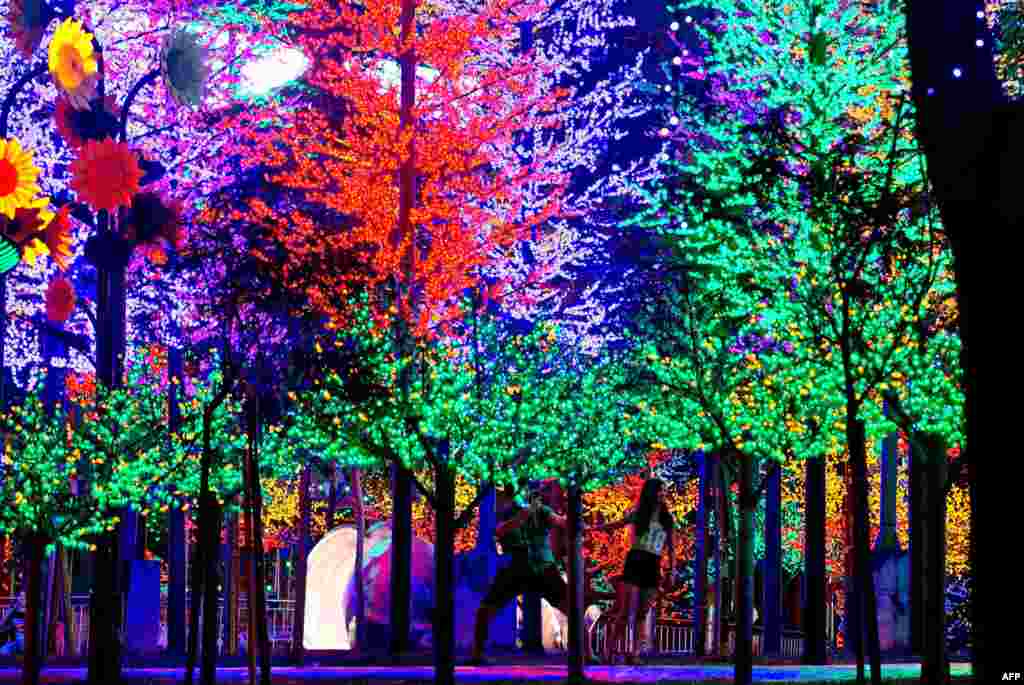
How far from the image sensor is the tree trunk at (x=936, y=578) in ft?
48.3

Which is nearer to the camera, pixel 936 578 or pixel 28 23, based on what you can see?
pixel 28 23

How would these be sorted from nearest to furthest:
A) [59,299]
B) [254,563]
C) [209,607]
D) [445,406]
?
[59,299] → [254,563] → [209,607] → [445,406]

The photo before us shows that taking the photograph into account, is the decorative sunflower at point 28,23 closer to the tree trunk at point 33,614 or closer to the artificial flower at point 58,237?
the artificial flower at point 58,237

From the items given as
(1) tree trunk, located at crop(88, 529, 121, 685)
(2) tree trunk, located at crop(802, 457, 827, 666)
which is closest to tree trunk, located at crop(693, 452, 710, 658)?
(2) tree trunk, located at crop(802, 457, 827, 666)

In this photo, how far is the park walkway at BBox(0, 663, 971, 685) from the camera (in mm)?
17422

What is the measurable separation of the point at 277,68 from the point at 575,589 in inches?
490

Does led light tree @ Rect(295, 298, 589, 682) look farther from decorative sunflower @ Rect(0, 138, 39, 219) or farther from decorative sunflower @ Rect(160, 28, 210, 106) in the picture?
decorative sunflower @ Rect(0, 138, 39, 219)

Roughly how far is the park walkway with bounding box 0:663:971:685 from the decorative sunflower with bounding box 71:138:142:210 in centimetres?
659

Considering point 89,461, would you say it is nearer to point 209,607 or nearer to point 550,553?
point 209,607

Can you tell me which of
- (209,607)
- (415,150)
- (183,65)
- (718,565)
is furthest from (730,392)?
(718,565)

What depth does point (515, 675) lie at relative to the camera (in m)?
18.1

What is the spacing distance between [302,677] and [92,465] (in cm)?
391

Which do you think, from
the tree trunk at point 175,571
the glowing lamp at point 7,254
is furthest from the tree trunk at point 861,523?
the tree trunk at point 175,571

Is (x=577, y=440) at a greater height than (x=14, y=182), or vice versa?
(x=14, y=182)
